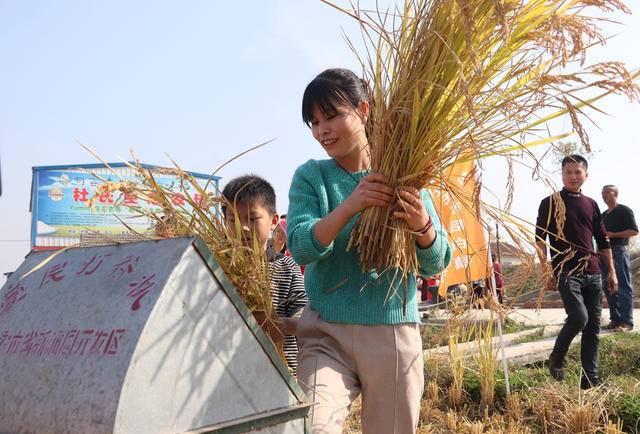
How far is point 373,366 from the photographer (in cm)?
183

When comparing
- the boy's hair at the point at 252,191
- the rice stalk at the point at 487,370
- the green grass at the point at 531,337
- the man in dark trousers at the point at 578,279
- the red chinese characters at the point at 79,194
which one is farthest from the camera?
the red chinese characters at the point at 79,194

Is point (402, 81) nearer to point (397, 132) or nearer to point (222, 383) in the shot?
point (397, 132)

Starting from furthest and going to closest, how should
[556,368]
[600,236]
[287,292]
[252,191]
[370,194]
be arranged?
[600,236] → [556,368] → [252,191] → [287,292] → [370,194]

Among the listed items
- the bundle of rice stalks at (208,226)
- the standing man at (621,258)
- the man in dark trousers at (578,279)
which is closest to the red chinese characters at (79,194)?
the man in dark trousers at (578,279)

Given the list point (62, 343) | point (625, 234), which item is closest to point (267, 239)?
point (62, 343)

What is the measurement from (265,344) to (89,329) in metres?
0.40

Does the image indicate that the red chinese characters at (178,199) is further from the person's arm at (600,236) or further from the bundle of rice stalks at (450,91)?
the person's arm at (600,236)

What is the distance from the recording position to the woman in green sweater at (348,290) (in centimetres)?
176

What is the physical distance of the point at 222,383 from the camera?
53.6 inches

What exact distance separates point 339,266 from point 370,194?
306 millimetres

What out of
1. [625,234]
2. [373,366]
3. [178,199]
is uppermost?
[625,234]

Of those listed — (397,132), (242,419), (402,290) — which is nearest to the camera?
(242,419)

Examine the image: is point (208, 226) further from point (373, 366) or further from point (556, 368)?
point (556, 368)

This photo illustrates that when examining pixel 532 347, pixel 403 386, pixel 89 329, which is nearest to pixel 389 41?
pixel 403 386
